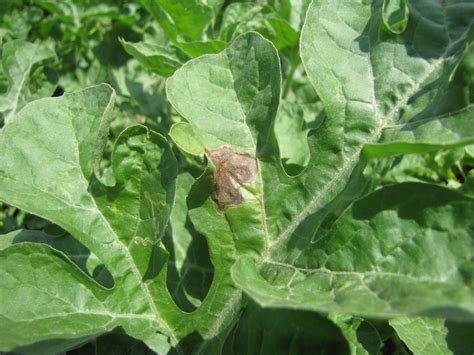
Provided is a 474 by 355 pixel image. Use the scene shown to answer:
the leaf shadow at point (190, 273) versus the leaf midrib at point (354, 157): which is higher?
the leaf midrib at point (354, 157)

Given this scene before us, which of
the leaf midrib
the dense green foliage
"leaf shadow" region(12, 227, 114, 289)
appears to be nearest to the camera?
the dense green foliage

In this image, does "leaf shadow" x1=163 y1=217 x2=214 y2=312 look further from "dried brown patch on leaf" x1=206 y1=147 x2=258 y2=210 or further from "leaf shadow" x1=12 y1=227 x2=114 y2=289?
"dried brown patch on leaf" x1=206 y1=147 x2=258 y2=210

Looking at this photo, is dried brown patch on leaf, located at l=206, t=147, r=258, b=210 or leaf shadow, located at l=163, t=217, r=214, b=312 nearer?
dried brown patch on leaf, located at l=206, t=147, r=258, b=210

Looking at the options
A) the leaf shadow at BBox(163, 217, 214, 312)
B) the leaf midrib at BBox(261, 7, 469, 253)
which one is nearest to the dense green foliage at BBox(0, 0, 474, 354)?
the leaf midrib at BBox(261, 7, 469, 253)

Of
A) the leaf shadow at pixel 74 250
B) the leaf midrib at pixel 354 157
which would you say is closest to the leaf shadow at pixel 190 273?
the leaf shadow at pixel 74 250

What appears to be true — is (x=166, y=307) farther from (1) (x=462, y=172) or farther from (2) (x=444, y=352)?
(1) (x=462, y=172)

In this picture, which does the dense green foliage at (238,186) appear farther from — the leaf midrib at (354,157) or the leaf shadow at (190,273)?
the leaf shadow at (190,273)

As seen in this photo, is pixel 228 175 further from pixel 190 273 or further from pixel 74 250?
pixel 74 250

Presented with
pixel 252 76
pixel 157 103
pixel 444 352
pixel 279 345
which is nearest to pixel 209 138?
pixel 252 76
